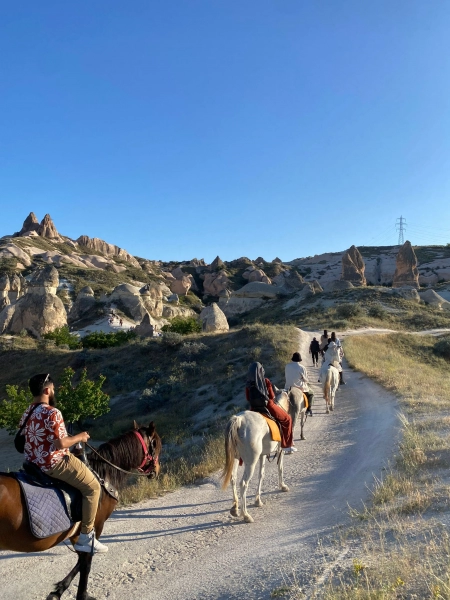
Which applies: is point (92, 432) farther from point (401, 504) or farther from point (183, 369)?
point (401, 504)

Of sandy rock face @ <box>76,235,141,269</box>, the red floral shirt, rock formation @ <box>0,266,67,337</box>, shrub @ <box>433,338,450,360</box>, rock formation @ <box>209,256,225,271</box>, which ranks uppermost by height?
sandy rock face @ <box>76,235,141,269</box>

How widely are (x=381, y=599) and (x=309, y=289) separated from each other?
60.2 metres

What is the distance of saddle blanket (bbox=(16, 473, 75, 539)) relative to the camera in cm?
418

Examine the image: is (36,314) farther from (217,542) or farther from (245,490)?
(217,542)

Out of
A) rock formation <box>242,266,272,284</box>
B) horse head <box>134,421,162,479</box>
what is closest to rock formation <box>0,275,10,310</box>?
horse head <box>134,421,162,479</box>

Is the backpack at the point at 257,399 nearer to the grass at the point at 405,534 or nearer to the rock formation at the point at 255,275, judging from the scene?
the grass at the point at 405,534

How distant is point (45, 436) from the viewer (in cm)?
441

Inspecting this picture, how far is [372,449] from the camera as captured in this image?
32.6 ft

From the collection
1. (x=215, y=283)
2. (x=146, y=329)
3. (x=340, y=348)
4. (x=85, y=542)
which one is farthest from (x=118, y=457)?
(x=215, y=283)

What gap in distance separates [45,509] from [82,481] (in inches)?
16.4

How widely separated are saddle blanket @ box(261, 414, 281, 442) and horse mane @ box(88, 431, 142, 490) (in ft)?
8.38

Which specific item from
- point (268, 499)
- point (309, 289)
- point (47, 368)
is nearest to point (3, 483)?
point (268, 499)

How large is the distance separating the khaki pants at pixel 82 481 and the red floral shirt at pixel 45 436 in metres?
0.09

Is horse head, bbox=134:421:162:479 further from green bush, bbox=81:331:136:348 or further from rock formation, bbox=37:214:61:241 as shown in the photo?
rock formation, bbox=37:214:61:241
